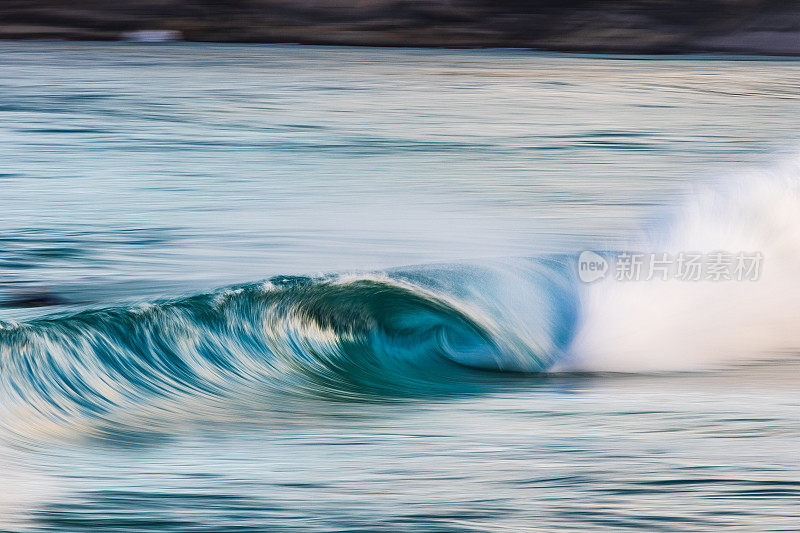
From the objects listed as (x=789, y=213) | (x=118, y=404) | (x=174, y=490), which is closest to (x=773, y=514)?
(x=174, y=490)

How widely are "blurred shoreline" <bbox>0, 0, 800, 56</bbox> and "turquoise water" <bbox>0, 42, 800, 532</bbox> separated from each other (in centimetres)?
1423

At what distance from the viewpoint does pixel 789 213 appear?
187 inches

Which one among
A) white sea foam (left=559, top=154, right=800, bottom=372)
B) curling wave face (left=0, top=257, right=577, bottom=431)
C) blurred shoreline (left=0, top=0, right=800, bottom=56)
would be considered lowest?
curling wave face (left=0, top=257, right=577, bottom=431)

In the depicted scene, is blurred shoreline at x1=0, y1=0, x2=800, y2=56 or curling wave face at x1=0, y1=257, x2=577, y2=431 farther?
blurred shoreline at x1=0, y1=0, x2=800, y2=56

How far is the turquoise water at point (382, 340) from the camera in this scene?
83.8 inches

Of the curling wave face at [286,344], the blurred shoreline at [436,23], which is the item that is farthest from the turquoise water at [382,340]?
the blurred shoreline at [436,23]

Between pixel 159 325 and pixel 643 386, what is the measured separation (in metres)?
1.41

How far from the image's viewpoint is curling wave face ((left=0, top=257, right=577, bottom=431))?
294 centimetres

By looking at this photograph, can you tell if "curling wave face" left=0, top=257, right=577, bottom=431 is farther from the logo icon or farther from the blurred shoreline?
the blurred shoreline

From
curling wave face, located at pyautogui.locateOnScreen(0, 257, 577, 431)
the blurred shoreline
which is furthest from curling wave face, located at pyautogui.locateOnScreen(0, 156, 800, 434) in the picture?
the blurred shoreline

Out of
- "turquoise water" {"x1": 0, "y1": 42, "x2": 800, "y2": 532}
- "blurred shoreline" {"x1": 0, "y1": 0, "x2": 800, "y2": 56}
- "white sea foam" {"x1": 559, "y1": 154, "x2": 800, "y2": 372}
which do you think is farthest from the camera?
"blurred shoreline" {"x1": 0, "y1": 0, "x2": 800, "y2": 56}

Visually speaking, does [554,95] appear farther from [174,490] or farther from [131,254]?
[174,490]

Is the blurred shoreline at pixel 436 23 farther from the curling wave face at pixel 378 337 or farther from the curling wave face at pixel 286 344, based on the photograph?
the curling wave face at pixel 286 344

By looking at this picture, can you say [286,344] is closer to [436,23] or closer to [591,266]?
[591,266]
